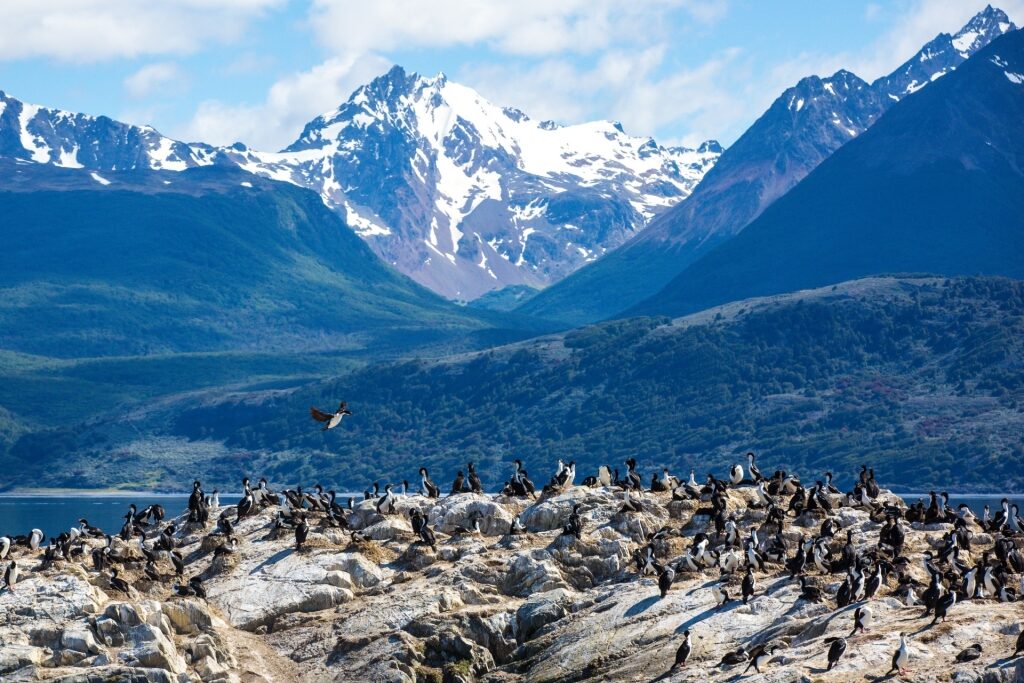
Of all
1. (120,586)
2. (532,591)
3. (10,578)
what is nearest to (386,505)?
(532,591)

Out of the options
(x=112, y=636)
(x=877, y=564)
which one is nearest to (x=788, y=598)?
(x=877, y=564)

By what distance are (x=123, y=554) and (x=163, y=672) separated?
12.9 m

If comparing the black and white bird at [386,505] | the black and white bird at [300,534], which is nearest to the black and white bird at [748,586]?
the black and white bird at [300,534]

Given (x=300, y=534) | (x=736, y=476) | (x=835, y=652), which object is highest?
(x=736, y=476)

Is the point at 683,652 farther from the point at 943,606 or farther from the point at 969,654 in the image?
the point at 969,654

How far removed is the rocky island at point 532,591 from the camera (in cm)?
6738

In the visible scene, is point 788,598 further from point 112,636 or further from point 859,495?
point 112,636

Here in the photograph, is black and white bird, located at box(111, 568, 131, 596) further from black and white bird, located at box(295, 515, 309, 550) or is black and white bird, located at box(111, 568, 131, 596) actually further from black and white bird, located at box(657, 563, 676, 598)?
black and white bird, located at box(657, 563, 676, 598)

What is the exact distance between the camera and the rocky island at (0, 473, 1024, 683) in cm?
6738

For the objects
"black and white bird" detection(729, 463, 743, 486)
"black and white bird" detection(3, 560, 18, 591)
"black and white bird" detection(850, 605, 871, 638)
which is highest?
"black and white bird" detection(729, 463, 743, 486)

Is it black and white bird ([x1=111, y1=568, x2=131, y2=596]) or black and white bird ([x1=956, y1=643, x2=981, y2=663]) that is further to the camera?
black and white bird ([x1=111, y1=568, x2=131, y2=596])

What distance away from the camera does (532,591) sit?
7894cm

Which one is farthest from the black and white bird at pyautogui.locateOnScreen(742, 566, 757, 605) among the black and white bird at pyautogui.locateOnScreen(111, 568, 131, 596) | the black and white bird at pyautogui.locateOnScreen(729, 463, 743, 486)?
the black and white bird at pyautogui.locateOnScreen(111, 568, 131, 596)

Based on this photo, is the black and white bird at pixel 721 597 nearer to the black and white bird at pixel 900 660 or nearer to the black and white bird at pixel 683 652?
the black and white bird at pixel 683 652
